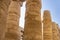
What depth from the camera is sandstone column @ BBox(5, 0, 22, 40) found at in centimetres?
1088

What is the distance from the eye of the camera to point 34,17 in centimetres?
1020

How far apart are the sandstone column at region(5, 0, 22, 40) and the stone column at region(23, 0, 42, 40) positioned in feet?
4.63

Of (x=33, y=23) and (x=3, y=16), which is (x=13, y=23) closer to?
(x=33, y=23)

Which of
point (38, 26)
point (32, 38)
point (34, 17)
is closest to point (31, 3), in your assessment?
point (34, 17)

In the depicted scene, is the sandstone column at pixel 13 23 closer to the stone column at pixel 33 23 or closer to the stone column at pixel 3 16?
the stone column at pixel 33 23

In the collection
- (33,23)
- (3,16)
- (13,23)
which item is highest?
(13,23)

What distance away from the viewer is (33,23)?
9.83 m

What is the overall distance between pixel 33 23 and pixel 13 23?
82.4 inches

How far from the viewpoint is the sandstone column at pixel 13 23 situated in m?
10.9

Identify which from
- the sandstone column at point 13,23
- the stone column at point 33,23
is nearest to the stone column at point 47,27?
the sandstone column at point 13,23

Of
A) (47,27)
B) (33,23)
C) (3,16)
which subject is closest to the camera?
(3,16)

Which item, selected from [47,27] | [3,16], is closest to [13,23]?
Answer: [47,27]

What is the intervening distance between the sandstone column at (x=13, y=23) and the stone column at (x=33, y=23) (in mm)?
1412

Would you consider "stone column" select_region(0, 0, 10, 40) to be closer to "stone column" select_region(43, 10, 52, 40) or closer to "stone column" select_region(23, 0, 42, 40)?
"stone column" select_region(23, 0, 42, 40)
